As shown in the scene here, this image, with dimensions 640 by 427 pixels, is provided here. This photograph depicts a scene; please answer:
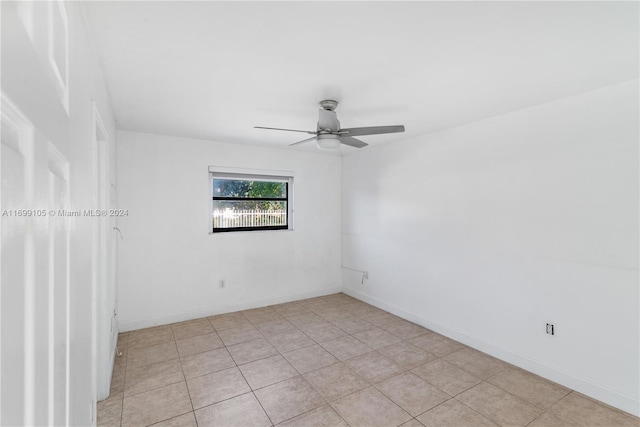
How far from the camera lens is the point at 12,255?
1.18 ft

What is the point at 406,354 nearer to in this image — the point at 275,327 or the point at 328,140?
the point at 275,327

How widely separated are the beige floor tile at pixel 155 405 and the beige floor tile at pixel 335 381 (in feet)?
3.30

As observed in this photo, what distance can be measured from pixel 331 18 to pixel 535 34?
3.76 feet

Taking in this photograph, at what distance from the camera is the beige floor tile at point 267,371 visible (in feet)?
8.61

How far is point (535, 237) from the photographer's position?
2.76 m

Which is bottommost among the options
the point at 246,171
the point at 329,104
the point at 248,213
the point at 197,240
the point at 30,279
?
the point at 197,240

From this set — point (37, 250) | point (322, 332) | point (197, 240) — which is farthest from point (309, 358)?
point (37, 250)

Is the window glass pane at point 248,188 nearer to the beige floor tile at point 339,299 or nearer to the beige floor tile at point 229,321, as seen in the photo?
the beige floor tile at point 229,321

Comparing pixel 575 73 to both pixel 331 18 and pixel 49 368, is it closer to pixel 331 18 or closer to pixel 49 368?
pixel 331 18

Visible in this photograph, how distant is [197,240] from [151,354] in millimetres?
1431

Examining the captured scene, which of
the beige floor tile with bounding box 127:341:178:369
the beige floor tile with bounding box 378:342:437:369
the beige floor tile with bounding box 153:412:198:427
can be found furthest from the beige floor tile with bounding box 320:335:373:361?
the beige floor tile with bounding box 127:341:178:369

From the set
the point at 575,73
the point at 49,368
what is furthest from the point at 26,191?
the point at 575,73

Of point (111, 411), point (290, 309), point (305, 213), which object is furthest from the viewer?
point (305, 213)

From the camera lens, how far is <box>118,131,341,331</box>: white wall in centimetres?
362
